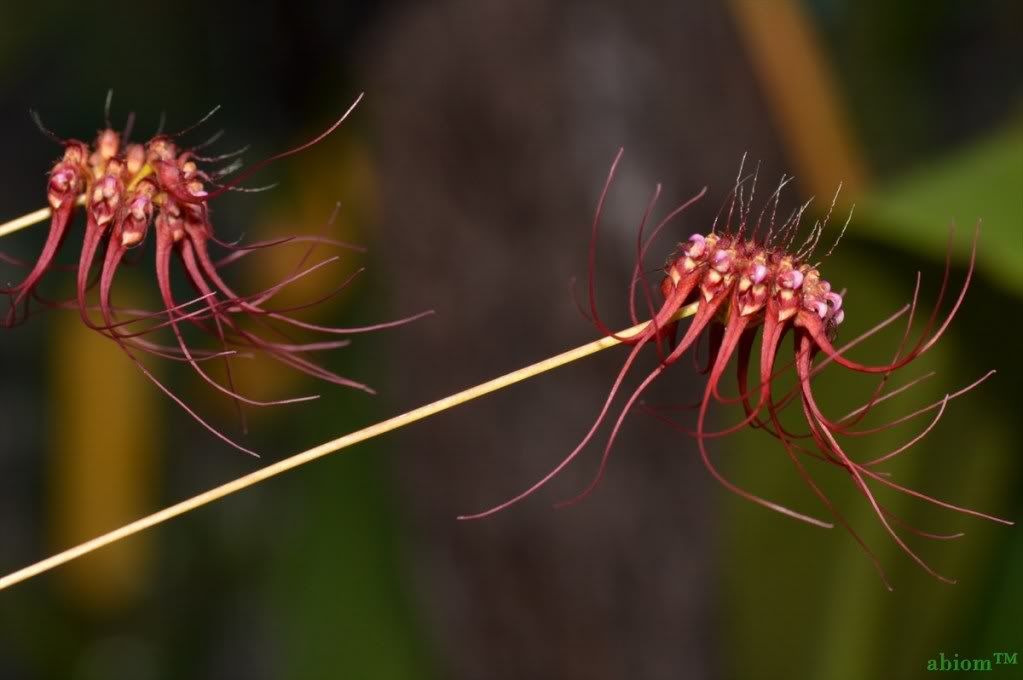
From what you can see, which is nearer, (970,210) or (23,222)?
(23,222)

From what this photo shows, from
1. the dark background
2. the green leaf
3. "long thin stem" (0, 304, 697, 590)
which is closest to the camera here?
"long thin stem" (0, 304, 697, 590)

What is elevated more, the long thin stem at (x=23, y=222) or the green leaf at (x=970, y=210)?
the green leaf at (x=970, y=210)

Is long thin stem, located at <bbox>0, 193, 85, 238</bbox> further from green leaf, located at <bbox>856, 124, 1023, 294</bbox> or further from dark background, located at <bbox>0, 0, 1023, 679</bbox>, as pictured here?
dark background, located at <bbox>0, 0, 1023, 679</bbox>

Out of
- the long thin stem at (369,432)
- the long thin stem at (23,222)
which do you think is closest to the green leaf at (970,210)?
the long thin stem at (369,432)

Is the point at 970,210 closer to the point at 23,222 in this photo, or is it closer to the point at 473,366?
the point at 23,222

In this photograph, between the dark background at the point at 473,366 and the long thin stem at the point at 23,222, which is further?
the dark background at the point at 473,366

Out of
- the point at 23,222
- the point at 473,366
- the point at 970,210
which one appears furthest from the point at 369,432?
the point at 473,366

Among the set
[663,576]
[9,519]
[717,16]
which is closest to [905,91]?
Answer: [717,16]

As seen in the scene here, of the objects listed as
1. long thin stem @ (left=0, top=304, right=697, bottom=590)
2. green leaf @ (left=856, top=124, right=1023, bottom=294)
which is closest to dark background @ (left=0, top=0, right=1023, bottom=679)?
green leaf @ (left=856, top=124, right=1023, bottom=294)

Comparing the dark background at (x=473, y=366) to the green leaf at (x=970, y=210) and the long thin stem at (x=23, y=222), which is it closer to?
the green leaf at (x=970, y=210)
